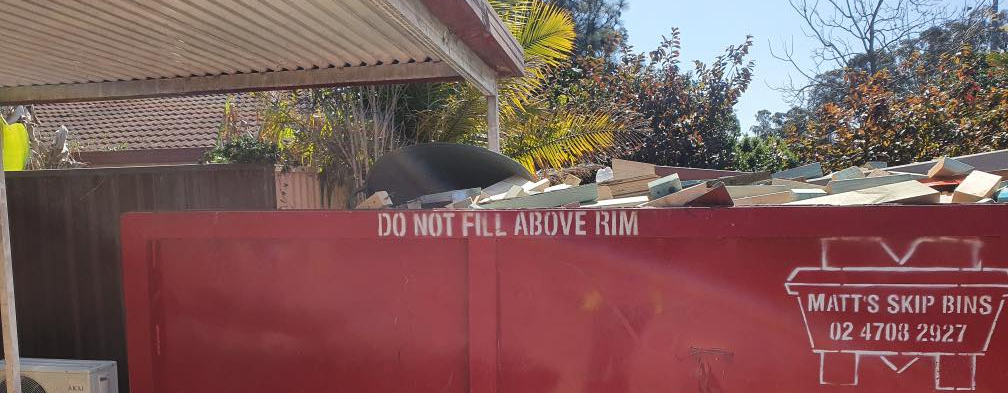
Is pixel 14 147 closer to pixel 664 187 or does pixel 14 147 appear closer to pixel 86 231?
pixel 86 231

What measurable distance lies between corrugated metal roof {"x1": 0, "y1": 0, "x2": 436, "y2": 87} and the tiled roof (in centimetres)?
993

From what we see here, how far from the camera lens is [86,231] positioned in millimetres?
4344

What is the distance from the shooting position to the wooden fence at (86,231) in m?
4.24

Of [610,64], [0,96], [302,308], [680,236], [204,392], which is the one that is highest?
[610,64]

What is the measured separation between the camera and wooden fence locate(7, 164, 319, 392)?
424 centimetres

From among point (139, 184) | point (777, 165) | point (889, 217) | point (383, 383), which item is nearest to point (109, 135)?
point (139, 184)

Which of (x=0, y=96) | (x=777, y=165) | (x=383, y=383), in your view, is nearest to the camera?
(x=383, y=383)

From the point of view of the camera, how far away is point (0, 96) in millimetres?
5387

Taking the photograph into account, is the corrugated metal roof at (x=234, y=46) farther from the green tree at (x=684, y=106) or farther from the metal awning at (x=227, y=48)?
the green tree at (x=684, y=106)

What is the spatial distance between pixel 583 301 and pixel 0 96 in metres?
5.81

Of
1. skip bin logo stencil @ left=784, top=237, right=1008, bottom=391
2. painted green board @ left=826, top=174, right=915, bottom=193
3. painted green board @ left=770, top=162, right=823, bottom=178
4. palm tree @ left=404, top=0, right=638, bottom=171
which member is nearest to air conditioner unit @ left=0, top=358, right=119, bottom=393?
skip bin logo stencil @ left=784, top=237, right=1008, bottom=391

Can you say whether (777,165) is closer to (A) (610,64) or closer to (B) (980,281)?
(A) (610,64)

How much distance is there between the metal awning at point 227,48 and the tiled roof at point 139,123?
9675 mm

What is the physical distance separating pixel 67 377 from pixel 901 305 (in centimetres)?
374
